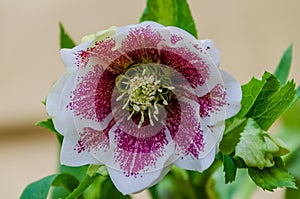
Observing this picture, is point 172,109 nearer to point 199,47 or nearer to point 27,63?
point 199,47

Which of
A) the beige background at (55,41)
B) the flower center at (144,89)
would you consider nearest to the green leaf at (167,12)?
the flower center at (144,89)

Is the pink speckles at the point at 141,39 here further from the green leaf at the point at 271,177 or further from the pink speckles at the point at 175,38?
the green leaf at the point at 271,177

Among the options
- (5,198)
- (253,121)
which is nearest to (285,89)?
(253,121)

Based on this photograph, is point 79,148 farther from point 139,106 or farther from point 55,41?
point 55,41

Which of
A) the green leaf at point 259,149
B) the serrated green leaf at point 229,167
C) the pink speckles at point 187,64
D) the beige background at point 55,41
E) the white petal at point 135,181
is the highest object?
the pink speckles at point 187,64

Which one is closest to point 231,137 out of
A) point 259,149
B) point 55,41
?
point 259,149
